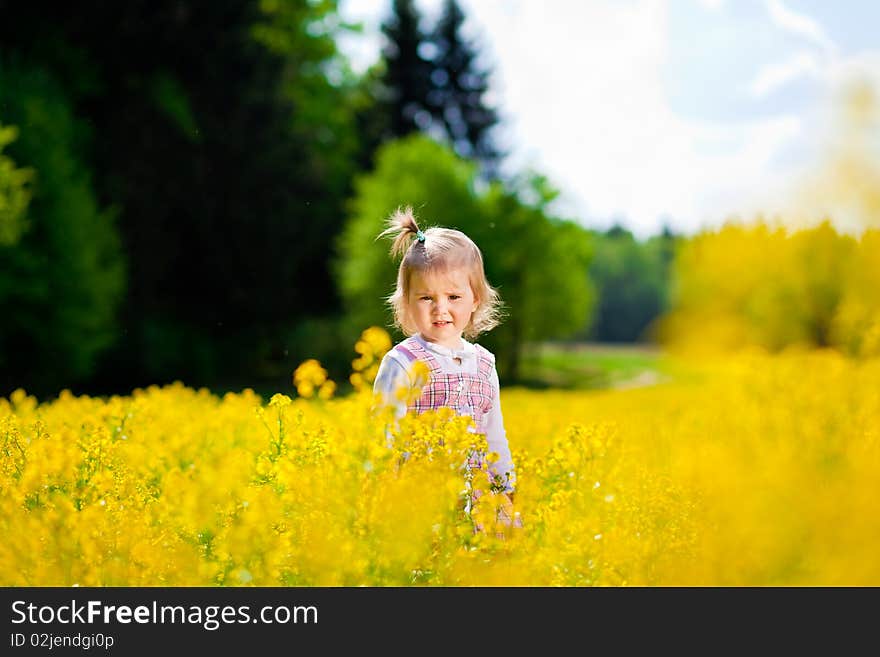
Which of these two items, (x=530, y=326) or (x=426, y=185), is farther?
(x=530, y=326)

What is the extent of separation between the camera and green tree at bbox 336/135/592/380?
57.3 ft

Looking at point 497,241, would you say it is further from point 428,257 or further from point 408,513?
point 408,513

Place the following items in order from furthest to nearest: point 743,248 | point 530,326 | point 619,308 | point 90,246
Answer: point 619,308 < point 530,326 < point 90,246 < point 743,248

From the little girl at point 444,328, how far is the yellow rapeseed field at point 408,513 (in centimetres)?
22

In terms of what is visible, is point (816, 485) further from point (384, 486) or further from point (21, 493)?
point (21, 493)

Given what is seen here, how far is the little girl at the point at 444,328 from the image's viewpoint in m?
3.33

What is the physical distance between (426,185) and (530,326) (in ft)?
13.2

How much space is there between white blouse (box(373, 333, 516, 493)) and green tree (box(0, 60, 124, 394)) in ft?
38.1

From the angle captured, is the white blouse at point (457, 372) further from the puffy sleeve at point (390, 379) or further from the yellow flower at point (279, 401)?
the yellow flower at point (279, 401)

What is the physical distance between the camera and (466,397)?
346cm

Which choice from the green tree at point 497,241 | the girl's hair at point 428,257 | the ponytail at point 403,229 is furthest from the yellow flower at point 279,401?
the green tree at point 497,241

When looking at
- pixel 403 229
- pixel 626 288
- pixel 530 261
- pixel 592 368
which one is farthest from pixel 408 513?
A: pixel 626 288

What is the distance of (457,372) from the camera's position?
345cm
